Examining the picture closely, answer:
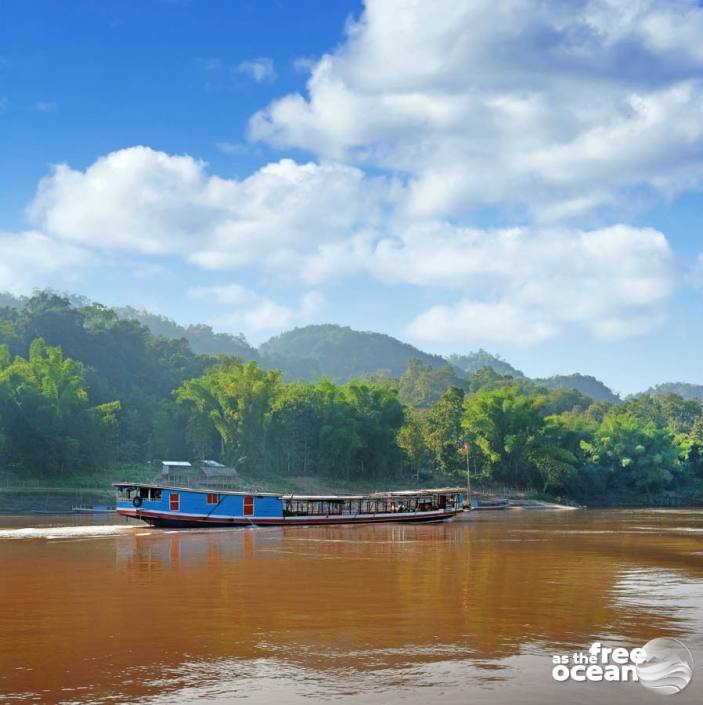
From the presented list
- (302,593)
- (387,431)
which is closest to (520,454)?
(387,431)

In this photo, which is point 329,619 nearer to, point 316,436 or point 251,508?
point 251,508

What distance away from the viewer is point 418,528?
147ft

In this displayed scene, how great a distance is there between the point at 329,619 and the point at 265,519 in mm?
27825

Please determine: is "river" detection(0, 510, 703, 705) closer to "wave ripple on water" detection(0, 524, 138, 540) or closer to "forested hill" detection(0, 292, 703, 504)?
"wave ripple on water" detection(0, 524, 138, 540)

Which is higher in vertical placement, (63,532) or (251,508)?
(251,508)

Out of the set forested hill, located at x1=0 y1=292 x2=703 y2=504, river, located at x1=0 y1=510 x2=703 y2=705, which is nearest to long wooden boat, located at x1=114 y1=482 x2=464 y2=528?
river, located at x1=0 y1=510 x2=703 y2=705

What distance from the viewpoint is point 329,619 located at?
17.2 metres

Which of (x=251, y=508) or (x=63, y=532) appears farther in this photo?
(x=251, y=508)

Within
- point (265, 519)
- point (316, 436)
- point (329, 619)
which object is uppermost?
point (316, 436)

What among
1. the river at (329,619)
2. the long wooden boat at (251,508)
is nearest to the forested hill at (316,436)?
the long wooden boat at (251,508)

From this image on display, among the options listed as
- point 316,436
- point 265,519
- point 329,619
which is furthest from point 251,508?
point 316,436

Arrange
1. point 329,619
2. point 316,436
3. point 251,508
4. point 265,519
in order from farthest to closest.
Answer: point 316,436 < point 265,519 < point 251,508 < point 329,619

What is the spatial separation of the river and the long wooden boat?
30.9 ft

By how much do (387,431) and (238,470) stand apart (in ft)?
48.6
